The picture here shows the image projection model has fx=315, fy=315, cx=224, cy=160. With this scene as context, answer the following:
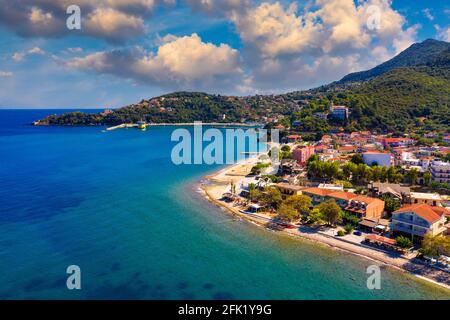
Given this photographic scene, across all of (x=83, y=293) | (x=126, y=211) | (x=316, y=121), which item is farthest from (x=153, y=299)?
(x=316, y=121)

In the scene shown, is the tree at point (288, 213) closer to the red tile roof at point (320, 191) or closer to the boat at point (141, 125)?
the red tile roof at point (320, 191)

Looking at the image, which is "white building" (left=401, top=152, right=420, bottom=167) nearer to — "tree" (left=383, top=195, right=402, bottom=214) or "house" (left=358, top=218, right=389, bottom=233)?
"tree" (left=383, top=195, right=402, bottom=214)

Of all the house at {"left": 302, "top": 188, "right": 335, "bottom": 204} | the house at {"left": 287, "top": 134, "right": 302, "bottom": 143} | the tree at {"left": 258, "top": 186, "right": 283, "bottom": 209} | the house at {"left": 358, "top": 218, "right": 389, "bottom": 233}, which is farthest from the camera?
the house at {"left": 287, "top": 134, "right": 302, "bottom": 143}

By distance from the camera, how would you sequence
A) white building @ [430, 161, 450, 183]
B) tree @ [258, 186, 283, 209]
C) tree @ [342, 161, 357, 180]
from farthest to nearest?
tree @ [342, 161, 357, 180]
white building @ [430, 161, 450, 183]
tree @ [258, 186, 283, 209]

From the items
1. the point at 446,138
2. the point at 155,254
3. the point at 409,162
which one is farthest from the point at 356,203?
the point at 446,138

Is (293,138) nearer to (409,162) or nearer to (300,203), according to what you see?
(409,162)

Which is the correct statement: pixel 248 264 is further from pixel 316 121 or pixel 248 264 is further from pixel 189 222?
pixel 316 121

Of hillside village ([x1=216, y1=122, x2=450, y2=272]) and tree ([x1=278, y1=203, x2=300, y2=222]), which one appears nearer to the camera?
hillside village ([x1=216, y1=122, x2=450, y2=272])

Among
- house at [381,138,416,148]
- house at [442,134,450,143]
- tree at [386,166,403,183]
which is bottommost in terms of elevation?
tree at [386,166,403,183]

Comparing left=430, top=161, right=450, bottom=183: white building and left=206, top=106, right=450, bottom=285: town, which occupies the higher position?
left=430, top=161, right=450, bottom=183: white building

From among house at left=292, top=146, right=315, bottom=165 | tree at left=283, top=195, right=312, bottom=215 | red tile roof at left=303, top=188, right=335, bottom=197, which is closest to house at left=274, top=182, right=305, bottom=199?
red tile roof at left=303, top=188, right=335, bottom=197
